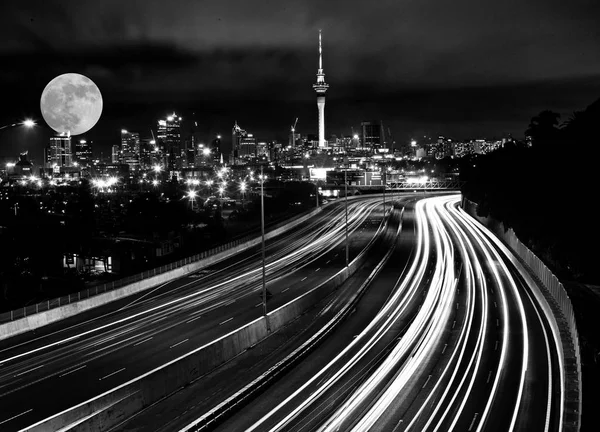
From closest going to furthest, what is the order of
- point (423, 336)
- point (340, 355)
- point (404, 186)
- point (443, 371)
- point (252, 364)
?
point (443, 371)
point (252, 364)
point (340, 355)
point (423, 336)
point (404, 186)

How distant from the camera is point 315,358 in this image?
91.6 feet

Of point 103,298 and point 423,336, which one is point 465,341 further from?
point 103,298

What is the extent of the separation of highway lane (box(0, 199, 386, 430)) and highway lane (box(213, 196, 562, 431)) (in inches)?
248

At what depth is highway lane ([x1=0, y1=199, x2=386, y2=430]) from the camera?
23172 millimetres

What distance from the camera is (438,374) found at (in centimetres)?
2497

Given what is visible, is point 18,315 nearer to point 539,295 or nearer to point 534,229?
point 539,295

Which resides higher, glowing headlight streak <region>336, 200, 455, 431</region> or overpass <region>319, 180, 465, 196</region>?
overpass <region>319, 180, 465, 196</region>

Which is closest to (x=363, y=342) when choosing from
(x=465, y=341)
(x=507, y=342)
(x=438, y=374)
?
(x=465, y=341)

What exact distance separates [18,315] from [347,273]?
23.3m

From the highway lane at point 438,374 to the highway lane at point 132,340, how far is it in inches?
248

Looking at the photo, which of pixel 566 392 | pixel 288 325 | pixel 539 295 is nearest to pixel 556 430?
pixel 566 392

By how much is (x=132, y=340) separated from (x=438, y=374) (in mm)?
14505

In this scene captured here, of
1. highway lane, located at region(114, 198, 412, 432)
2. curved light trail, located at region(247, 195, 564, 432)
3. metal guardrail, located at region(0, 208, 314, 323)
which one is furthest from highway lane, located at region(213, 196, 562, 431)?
metal guardrail, located at region(0, 208, 314, 323)

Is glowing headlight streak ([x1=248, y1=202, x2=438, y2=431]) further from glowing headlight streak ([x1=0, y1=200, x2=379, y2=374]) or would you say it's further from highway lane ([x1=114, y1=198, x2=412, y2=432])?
glowing headlight streak ([x1=0, y1=200, x2=379, y2=374])
